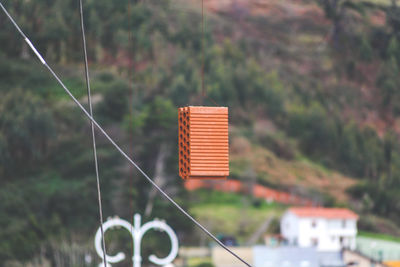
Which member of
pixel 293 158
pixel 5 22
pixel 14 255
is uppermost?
pixel 5 22

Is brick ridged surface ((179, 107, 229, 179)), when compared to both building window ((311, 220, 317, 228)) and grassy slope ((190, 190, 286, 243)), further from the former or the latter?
grassy slope ((190, 190, 286, 243))

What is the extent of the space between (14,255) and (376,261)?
10127 millimetres

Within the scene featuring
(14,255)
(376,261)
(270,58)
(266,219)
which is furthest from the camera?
(270,58)

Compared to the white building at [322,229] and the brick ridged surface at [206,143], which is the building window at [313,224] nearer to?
the white building at [322,229]

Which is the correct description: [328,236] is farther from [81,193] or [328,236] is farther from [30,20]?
[30,20]

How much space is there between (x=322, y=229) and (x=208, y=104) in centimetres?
747

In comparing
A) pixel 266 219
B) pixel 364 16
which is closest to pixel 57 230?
pixel 266 219

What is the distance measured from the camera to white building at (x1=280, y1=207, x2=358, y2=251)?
23.7m

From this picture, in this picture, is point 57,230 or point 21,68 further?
point 21,68

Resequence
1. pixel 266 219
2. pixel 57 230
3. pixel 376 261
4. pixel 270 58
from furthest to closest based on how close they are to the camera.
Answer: pixel 270 58 → pixel 266 219 → pixel 57 230 → pixel 376 261

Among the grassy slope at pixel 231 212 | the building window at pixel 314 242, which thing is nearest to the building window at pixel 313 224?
the building window at pixel 314 242

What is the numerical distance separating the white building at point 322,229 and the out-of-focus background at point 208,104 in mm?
69

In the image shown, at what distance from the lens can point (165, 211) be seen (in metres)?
25.5

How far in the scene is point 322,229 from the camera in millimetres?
23875
